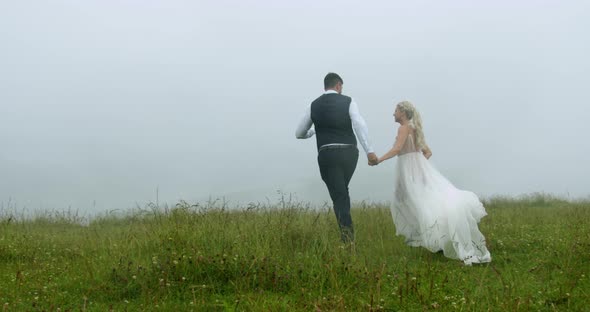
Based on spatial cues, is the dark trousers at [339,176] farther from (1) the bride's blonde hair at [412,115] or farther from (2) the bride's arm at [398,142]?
(1) the bride's blonde hair at [412,115]

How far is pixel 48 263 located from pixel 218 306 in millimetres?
4810

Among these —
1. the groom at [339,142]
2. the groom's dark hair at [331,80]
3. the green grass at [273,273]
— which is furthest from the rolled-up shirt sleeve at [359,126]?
the green grass at [273,273]

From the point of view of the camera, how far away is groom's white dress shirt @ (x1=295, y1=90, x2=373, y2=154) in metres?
9.92

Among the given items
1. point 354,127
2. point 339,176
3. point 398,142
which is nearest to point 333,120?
point 354,127

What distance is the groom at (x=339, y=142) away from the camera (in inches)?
398

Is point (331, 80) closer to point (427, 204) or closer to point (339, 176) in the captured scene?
point (339, 176)

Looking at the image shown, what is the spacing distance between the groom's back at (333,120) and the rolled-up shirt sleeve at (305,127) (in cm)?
26

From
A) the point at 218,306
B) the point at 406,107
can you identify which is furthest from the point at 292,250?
the point at 406,107

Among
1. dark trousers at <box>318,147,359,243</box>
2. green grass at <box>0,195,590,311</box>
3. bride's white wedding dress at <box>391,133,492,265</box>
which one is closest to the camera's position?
green grass at <box>0,195,590,311</box>

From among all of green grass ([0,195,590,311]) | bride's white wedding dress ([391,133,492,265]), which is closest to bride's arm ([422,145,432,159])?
bride's white wedding dress ([391,133,492,265])

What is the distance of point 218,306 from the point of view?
6062mm

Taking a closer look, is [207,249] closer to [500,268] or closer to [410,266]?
[410,266]

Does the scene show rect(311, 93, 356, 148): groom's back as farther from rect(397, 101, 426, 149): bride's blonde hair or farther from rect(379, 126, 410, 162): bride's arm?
rect(397, 101, 426, 149): bride's blonde hair

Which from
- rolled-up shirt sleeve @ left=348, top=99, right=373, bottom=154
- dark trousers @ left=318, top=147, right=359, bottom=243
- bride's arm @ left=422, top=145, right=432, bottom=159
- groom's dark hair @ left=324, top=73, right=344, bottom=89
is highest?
groom's dark hair @ left=324, top=73, right=344, bottom=89
